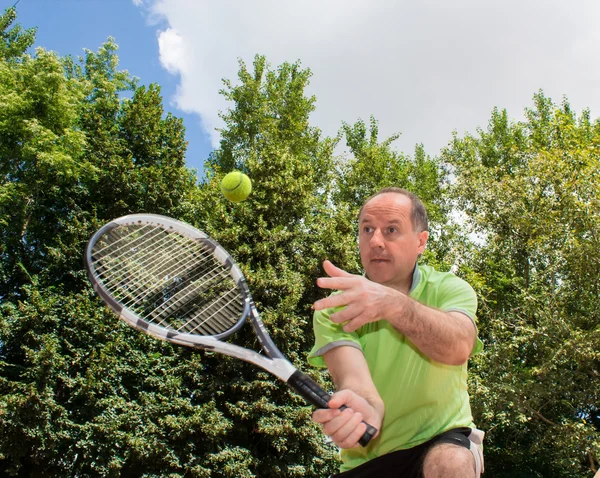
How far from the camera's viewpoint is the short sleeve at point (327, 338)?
2.87 metres

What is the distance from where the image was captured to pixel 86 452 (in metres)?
16.0

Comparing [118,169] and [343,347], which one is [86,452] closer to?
[118,169]

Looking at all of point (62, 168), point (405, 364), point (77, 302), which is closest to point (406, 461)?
point (405, 364)

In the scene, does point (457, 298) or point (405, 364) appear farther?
point (405, 364)

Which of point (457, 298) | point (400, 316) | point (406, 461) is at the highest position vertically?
point (457, 298)

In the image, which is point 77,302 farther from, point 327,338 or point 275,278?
point 327,338

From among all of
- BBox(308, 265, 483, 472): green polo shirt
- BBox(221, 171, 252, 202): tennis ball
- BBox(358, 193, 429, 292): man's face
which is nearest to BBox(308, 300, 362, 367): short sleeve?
BBox(308, 265, 483, 472): green polo shirt

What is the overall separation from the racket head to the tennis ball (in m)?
7.92

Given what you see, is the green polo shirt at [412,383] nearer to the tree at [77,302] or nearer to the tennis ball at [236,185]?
the tennis ball at [236,185]

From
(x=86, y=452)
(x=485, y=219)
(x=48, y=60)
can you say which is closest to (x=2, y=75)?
(x=48, y=60)

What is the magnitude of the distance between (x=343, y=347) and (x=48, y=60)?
72.2 ft

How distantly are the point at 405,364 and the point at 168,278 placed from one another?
9.13ft

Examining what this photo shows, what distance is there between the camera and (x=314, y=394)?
2.47 metres

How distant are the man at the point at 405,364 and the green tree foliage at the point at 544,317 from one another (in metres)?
15.3
